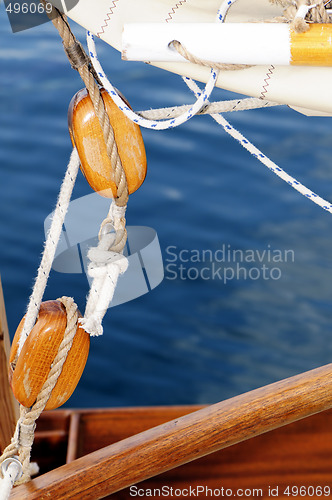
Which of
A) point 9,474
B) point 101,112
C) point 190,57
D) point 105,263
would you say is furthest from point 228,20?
point 9,474

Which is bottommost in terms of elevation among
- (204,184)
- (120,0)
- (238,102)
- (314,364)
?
(314,364)

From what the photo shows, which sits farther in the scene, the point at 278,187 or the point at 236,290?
the point at 278,187

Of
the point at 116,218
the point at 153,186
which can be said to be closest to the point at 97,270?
the point at 116,218

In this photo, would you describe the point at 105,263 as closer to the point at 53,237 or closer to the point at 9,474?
the point at 53,237

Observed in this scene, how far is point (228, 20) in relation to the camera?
0.77 meters

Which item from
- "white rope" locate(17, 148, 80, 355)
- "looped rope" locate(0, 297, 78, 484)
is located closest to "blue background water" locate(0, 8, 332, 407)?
"looped rope" locate(0, 297, 78, 484)

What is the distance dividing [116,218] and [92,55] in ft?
0.81

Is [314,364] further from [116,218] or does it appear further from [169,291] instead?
[116,218]

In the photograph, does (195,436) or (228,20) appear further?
(195,436)

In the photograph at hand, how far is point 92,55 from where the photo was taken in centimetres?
86

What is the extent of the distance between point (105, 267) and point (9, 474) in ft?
1.24

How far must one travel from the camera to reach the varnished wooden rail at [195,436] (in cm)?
103

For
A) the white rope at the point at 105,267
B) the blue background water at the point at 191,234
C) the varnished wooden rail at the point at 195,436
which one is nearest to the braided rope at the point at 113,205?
the white rope at the point at 105,267

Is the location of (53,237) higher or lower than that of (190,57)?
lower
